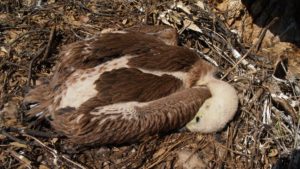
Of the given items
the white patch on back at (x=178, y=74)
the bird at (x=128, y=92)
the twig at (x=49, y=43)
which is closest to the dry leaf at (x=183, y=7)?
the bird at (x=128, y=92)

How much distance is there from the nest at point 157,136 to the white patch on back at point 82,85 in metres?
0.31

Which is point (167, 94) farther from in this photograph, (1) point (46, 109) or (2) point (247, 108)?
(1) point (46, 109)

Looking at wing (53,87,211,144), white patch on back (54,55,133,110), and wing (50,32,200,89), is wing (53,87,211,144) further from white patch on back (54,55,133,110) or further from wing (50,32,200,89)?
wing (50,32,200,89)

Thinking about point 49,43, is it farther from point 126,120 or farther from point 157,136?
point 157,136

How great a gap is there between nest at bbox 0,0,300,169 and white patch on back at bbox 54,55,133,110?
313 millimetres

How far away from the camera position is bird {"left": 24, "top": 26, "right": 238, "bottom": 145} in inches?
158

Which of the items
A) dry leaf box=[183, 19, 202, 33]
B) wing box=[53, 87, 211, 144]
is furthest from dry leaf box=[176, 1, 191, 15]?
wing box=[53, 87, 211, 144]

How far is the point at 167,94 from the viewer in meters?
4.32

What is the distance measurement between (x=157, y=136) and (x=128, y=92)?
429 millimetres

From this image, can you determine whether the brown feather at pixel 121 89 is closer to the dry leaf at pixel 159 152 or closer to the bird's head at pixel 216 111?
the bird's head at pixel 216 111

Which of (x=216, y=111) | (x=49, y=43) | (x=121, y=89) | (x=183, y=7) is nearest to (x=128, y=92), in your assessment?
(x=121, y=89)

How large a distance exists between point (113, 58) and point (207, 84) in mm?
842

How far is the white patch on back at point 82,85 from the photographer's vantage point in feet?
13.2

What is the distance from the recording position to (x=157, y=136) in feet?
13.9
